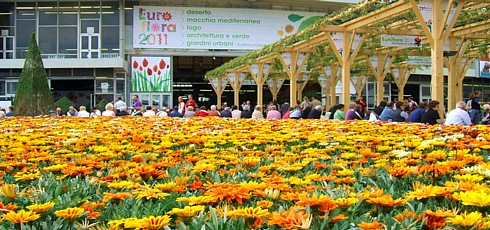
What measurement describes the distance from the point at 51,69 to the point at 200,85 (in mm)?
13121

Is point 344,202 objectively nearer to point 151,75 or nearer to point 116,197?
point 116,197

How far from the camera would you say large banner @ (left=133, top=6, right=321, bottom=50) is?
37156 millimetres

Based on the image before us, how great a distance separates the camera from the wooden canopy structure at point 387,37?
11.9m

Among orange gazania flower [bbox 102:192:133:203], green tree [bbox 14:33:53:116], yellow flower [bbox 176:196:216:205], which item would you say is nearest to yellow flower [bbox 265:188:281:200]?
yellow flower [bbox 176:196:216:205]

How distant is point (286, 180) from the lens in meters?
2.39

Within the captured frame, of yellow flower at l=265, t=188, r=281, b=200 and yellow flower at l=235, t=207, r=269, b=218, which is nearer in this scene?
yellow flower at l=235, t=207, r=269, b=218

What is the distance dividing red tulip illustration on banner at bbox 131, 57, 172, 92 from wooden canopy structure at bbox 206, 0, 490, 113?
36.2ft

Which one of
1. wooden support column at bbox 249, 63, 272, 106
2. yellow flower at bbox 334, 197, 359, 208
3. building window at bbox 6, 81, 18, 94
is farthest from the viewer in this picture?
building window at bbox 6, 81, 18, 94

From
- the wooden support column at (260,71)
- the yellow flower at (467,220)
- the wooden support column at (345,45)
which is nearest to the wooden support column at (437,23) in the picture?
the wooden support column at (345,45)

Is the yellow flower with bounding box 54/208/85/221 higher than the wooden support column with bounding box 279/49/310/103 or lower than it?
lower

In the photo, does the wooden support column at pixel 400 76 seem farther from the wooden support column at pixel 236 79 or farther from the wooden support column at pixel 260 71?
the wooden support column at pixel 236 79

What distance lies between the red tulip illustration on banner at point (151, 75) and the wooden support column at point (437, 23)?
2705 cm

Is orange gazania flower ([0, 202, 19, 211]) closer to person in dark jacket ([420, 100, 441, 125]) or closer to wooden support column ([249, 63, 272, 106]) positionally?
person in dark jacket ([420, 100, 441, 125])

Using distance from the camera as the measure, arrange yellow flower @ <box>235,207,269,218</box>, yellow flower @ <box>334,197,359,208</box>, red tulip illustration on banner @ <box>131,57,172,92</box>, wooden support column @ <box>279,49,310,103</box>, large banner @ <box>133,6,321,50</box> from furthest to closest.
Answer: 1. red tulip illustration on banner @ <box>131,57,172,92</box>
2. large banner @ <box>133,6,321,50</box>
3. wooden support column @ <box>279,49,310,103</box>
4. yellow flower @ <box>334,197,359,208</box>
5. yellow flower @ <box>235,207,269,218</box>
